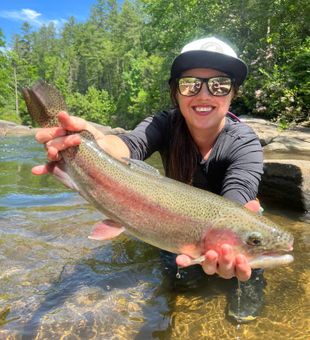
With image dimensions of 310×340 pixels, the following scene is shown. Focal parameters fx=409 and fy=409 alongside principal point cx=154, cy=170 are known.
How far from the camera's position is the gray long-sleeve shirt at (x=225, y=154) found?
3.57 metres

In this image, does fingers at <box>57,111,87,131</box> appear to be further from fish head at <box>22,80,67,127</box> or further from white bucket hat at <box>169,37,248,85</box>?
white bucket hat at <box>169,37,248,85</box>

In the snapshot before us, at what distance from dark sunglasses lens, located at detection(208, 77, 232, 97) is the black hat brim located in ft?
0.24

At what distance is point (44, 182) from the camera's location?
33.7 feet

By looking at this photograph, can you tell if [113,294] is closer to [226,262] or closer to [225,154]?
[225,154]

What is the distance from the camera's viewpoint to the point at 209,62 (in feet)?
11.8

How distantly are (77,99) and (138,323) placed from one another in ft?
205

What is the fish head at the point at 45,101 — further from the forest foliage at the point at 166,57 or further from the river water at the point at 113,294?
the river water at the point at 113,294

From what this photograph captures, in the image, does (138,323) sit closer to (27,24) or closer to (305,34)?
(305,34)

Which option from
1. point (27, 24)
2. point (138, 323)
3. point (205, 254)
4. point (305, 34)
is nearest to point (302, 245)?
point (138, 323)

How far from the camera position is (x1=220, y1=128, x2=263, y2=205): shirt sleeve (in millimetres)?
3470

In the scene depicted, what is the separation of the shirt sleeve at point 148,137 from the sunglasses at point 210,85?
741mm

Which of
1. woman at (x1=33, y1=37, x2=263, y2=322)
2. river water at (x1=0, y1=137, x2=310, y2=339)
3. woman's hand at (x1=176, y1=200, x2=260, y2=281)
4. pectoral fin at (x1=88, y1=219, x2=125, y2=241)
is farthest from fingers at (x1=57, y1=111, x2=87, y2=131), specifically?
river water at (x1=0, y1=137, x2=310, y2=339)

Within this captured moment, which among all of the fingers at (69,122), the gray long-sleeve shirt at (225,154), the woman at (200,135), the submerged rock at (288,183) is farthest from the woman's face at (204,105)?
the submerged rock at (288,183)

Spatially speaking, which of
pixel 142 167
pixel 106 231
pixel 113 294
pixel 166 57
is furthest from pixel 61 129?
pixel 166 57
